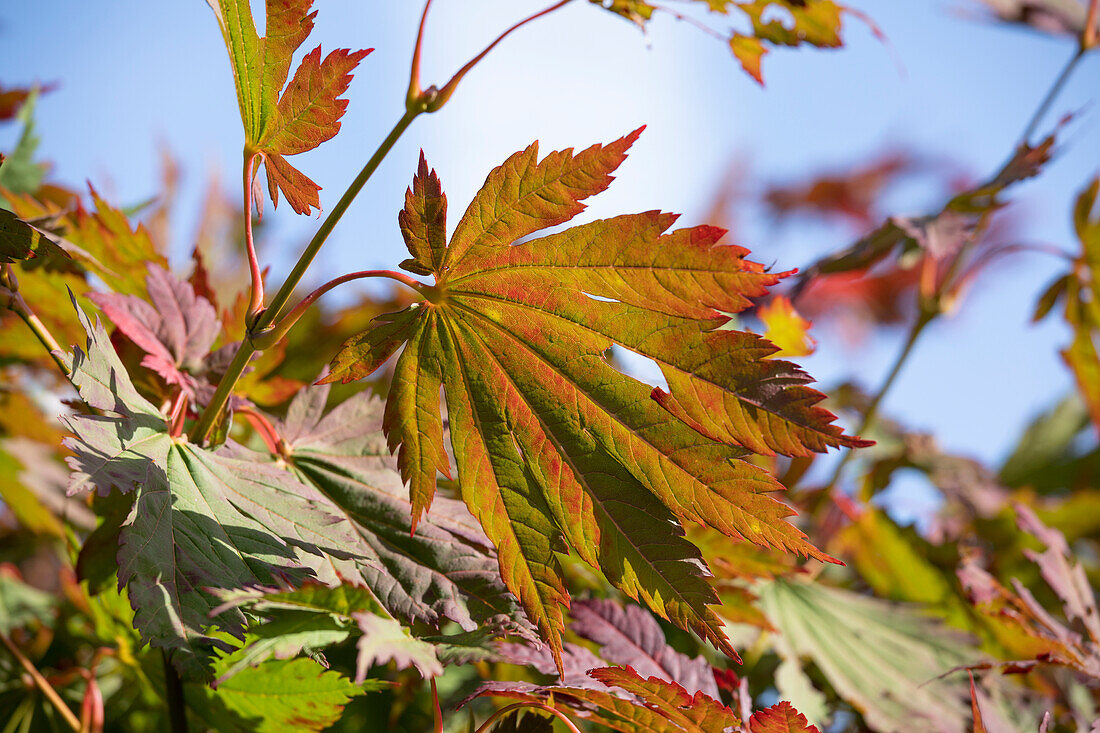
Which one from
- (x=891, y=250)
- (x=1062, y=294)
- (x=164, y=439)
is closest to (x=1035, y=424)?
(x=1062, y=294)

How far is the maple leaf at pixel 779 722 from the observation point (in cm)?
43

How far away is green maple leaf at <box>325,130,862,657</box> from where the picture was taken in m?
0.42

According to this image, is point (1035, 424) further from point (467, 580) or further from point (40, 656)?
point (40, 656)

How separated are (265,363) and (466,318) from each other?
249mm

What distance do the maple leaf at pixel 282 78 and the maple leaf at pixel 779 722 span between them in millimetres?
418

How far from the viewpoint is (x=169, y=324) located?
0.55m

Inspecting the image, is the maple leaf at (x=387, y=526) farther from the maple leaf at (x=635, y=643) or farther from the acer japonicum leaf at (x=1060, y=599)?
the acer japonicum leaf at (x=1060, y=599)

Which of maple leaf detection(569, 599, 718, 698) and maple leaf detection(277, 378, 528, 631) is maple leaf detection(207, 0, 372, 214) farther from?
maple leaf detection(569, 599, 718, 698)

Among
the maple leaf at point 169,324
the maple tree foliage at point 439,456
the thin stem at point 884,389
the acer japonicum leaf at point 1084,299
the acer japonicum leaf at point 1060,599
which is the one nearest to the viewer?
the maple tree foliage at point 439,456

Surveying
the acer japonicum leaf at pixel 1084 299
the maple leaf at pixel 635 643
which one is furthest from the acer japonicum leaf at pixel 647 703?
the acer japonicum leaf at pixel 1084 299

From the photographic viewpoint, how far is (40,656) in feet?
2.64

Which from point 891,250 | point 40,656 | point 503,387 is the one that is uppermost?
point 891,250

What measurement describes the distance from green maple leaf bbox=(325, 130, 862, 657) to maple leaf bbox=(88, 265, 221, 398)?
16 centimetres

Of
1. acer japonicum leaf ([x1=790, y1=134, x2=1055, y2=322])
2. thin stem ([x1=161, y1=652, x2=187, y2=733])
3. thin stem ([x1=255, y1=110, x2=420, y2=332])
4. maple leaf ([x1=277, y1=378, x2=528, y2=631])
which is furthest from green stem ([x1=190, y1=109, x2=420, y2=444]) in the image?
acer japonicum leaf ([x1=790, y1=134, x2=1055, y2=322])
